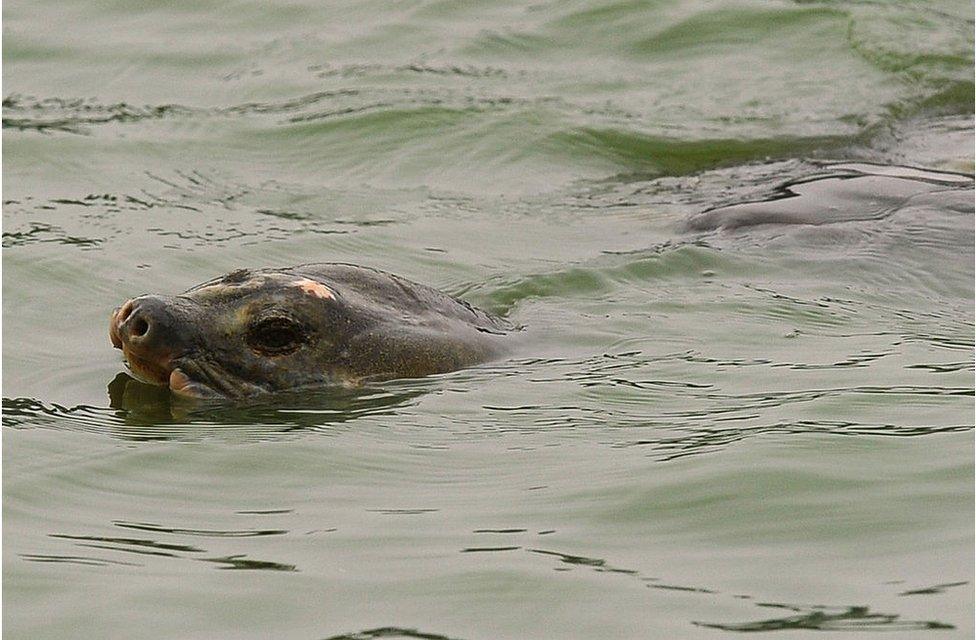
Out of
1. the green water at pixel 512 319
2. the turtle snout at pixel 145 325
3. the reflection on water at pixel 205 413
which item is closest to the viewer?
the green water at pixel 512 319

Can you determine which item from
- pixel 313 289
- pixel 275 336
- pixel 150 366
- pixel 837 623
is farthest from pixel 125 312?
pixel 837 623

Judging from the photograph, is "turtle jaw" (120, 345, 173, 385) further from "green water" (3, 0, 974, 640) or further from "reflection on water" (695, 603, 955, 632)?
"reflection on water" (695, 603, 955, 632)

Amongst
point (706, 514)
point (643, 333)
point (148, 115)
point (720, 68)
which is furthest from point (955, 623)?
point (720, 68)

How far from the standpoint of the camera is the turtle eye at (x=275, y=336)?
17.2ft

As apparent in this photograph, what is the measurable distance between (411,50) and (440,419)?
6.48 meters

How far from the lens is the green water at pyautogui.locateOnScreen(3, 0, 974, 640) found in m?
3.65

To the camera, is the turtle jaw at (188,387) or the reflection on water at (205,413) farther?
the turtle jaw at (188,387)

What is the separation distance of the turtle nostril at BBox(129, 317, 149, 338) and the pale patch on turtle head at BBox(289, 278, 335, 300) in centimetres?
42

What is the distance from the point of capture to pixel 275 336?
528 cm

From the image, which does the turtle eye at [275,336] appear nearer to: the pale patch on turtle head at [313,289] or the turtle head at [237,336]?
the turtle head at [237,336]

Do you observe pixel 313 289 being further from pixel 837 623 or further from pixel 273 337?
pixel 837 623

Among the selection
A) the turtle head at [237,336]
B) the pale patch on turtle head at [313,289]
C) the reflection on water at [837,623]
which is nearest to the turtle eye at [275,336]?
the turtle head at [237,336]

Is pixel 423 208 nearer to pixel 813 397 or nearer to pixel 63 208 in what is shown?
pixel 63 208

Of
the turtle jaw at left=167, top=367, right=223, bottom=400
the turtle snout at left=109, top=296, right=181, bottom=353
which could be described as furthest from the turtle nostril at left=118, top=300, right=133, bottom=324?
the turtle jaw at left=167, top=367, right=223, bottom=400
